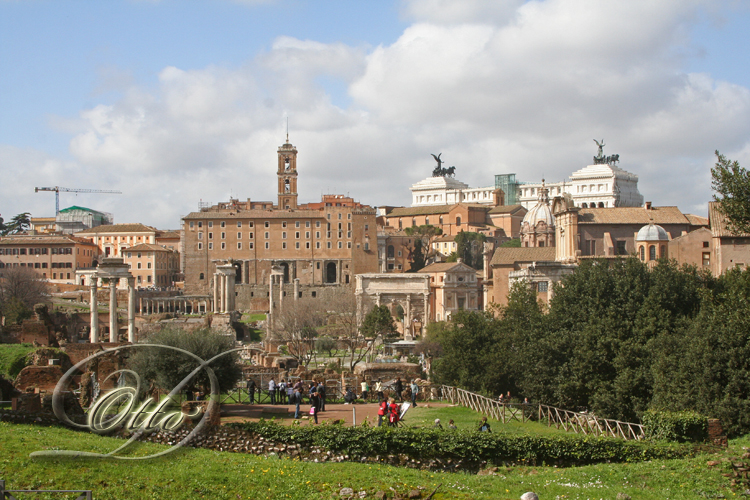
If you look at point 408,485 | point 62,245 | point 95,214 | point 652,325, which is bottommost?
point 408,485

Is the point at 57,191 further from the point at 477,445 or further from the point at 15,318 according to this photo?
the point at 477,445

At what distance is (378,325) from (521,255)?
12.1 m

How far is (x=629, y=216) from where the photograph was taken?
5531cm

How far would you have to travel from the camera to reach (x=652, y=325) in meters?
24.1

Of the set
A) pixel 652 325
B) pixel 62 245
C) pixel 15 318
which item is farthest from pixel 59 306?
pixel 652 325

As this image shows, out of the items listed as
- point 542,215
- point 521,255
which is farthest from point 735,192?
point 542,215

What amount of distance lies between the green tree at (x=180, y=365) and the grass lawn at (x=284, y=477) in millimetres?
6766

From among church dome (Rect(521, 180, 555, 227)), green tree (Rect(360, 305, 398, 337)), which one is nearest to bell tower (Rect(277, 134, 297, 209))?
church dome (Rect(521, 180, 555, 227))

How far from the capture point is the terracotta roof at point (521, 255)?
58.8 metres

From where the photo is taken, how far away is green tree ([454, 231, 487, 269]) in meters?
99.8

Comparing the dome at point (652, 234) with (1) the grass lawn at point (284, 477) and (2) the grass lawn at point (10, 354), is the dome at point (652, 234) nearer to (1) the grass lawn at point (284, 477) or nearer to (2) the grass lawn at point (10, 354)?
(2) the grass lawn at point (10, 354)

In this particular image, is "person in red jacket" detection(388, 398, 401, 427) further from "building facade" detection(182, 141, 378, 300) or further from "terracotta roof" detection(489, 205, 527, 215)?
"terracotta roof" detection(489, 205, 527, 215)

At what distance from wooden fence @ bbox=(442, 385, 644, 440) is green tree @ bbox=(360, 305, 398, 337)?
1199 inches

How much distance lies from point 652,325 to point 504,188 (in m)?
125
